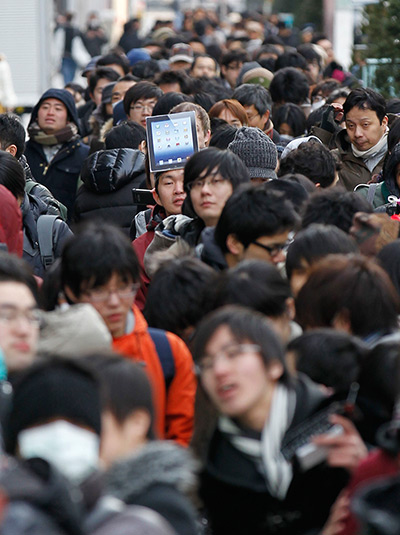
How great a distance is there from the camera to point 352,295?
12.6 ft

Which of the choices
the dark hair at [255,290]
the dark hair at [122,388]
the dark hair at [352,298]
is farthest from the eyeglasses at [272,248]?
the dark hair at [122,388]

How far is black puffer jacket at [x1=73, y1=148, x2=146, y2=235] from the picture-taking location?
726 centimetres

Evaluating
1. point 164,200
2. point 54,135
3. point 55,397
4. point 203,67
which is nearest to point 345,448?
point 55,397

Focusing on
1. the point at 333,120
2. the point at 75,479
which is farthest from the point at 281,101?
the point at 75,479

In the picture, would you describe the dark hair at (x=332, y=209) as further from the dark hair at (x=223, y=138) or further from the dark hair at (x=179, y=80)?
the dark hair at (x=179, y=80)

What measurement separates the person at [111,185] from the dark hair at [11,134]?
500 millimetres

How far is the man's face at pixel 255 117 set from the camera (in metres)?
8.73

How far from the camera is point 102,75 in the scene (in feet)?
40.3

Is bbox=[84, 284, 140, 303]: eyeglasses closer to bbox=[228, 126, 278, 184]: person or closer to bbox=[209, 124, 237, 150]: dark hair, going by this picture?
bbox=[228, 126, 278, 184]: person

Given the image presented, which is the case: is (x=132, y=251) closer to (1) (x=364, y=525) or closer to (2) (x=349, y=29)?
(1) (x=364, y=525)

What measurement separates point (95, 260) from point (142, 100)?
513 centimetres

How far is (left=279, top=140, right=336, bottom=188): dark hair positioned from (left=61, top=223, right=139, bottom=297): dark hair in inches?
101

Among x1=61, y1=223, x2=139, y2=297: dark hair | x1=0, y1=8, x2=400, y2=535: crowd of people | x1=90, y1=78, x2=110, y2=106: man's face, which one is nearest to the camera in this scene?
x1=0, y1=8, x2=400, y2=535: crowd of people

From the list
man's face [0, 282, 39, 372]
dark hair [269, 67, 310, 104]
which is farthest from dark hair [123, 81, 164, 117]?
man's face [0, 282, 39, 372]
